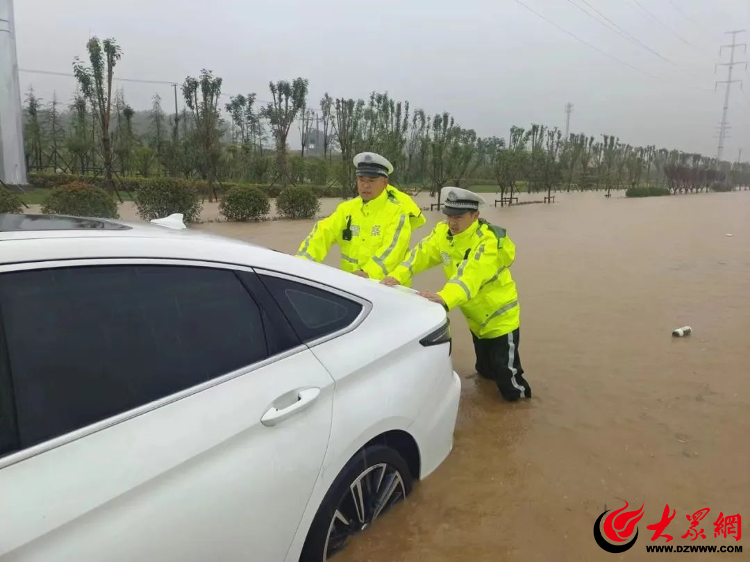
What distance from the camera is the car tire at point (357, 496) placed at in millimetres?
1865

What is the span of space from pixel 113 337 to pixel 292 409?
55 cm

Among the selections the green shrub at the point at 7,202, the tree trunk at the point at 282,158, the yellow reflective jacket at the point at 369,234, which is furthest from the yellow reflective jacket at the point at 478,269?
the tree trunk at the point at 282,158

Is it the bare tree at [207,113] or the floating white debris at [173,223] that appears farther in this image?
the bare tree at [207,113]

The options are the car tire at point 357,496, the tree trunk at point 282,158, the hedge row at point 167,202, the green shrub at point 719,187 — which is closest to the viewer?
the car tire at point 357,496

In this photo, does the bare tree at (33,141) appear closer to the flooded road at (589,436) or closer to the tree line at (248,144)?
the tree line at (248,144)

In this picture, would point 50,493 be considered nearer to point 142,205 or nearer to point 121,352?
point 121,352

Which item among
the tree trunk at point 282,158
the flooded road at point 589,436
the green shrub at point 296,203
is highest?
the tree trunk at point 282,158

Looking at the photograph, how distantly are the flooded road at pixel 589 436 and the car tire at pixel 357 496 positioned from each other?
0.28 meters

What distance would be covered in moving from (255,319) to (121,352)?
1.46ft

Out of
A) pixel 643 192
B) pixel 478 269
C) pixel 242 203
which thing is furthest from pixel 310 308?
pixel 643 192

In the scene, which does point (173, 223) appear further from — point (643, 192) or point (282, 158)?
point (643, 192)

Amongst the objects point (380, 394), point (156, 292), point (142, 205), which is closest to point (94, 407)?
point (156, 292)

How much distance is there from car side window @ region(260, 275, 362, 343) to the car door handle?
207mm

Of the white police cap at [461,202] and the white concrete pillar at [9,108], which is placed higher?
the white concrete pillar at [9,108]
